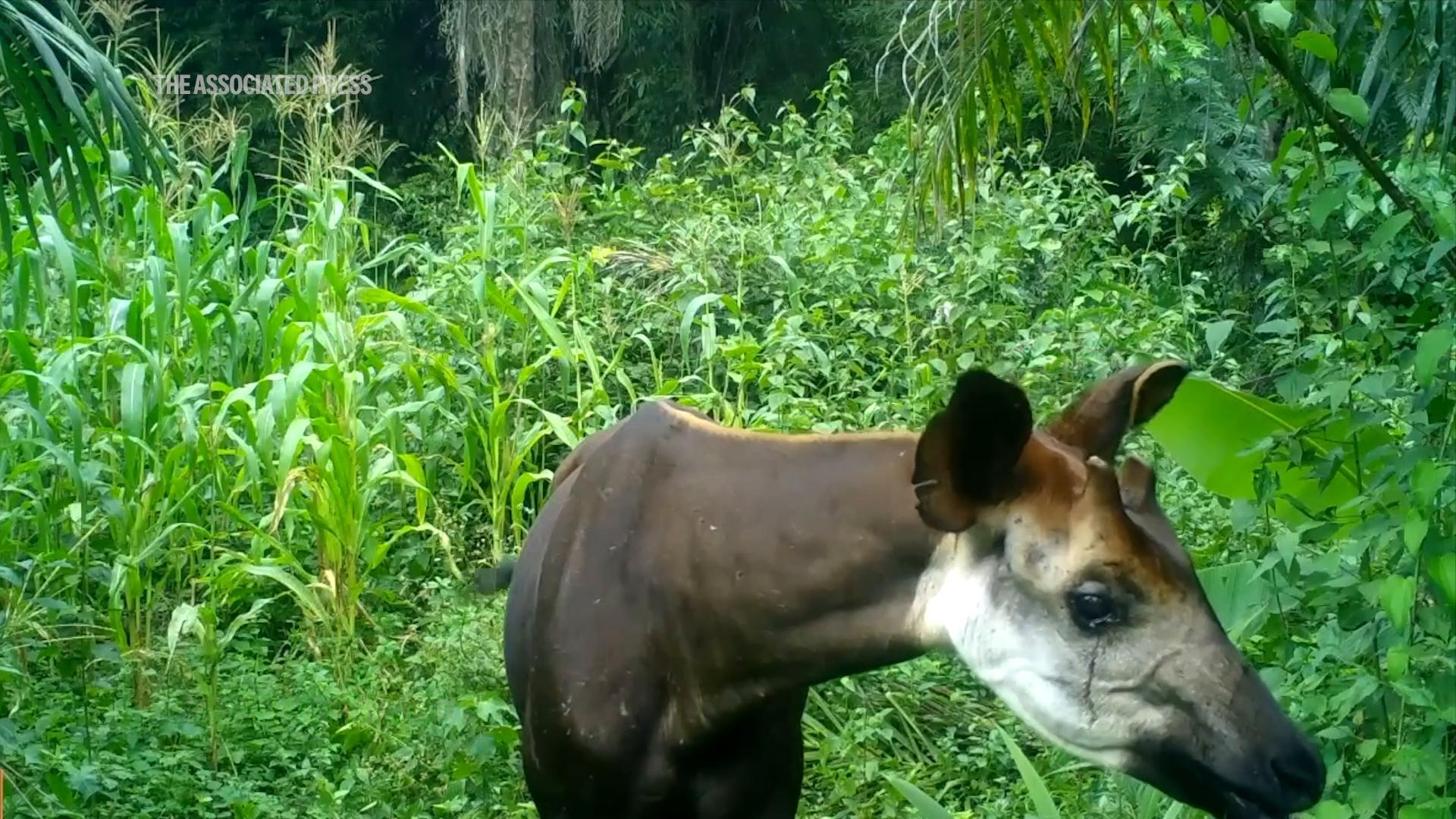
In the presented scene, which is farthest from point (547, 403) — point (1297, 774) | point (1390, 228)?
point (1297, 774)

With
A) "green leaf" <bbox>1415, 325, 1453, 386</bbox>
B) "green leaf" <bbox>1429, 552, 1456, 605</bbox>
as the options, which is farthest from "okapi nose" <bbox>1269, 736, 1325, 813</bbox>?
"green leaf" <bbox>1415, 325, 1453, 386</bbox>

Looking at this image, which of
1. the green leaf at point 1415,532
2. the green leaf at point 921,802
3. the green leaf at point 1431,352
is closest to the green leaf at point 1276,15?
the green leaf at point 1431,352

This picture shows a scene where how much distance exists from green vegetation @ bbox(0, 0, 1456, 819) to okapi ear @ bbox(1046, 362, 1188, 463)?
57cm

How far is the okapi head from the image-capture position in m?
2.31

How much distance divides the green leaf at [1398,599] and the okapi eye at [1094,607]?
0.71m

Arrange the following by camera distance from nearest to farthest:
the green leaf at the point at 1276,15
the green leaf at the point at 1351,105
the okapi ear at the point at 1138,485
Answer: the okapi ear at the point at 1138,485
the green leaf at the point at 1276,15
the green leaf at the point at 1351,105

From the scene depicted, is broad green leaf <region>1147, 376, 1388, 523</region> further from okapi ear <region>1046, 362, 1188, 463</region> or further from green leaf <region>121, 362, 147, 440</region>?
green leaf <region>121, 362, 147, 440</region>

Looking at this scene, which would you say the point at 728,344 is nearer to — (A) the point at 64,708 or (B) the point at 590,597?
(A) the point at 64,708

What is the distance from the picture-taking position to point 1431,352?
9.56 ft

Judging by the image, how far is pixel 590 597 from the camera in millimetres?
2773

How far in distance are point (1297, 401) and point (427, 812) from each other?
8.28 ft

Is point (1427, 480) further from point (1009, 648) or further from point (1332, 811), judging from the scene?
point (1009, 648)

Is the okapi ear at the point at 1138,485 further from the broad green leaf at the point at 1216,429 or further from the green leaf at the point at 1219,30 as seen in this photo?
the broad green leaf at the point at 1216,429

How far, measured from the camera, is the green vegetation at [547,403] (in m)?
3.39
